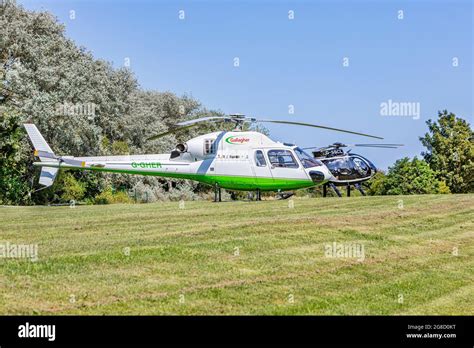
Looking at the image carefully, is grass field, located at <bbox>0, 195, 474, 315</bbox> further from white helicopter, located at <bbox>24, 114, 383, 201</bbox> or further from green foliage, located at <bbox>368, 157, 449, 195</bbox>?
green foliage, located at <bbox>368, 157, 449, 195</bbox>

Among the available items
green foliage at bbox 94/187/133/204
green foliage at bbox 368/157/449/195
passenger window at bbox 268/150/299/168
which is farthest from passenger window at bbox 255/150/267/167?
green foliage at bbox 368/157/449/195

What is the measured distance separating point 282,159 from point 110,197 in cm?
1554

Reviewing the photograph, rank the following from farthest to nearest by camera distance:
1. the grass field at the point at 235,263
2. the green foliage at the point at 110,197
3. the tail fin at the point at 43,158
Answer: the green foliage at the point at 110,197
the tail fin at the point at 43,158
the grass field at the point at 235,263

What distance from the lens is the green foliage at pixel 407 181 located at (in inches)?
1820

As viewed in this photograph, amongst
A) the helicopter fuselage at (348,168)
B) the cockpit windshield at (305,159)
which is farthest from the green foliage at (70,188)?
the cockpit windshield at (305,159)

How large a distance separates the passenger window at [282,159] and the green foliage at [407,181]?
23437 millimetres

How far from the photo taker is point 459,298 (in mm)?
12695

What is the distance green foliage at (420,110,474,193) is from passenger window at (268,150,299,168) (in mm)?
31839

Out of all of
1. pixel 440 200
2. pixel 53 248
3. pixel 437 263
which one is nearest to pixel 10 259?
pixel 53 248

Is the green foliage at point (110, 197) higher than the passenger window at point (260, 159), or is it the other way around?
the passenger window at point (260, 159)

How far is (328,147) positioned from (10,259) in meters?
20.1

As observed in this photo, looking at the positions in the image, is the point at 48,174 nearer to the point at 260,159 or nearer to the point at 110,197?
the point at 260,159

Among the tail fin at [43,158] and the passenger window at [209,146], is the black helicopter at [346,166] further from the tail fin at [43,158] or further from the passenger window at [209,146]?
the tail fin at [43,158]

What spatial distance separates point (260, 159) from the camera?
23781 mm
